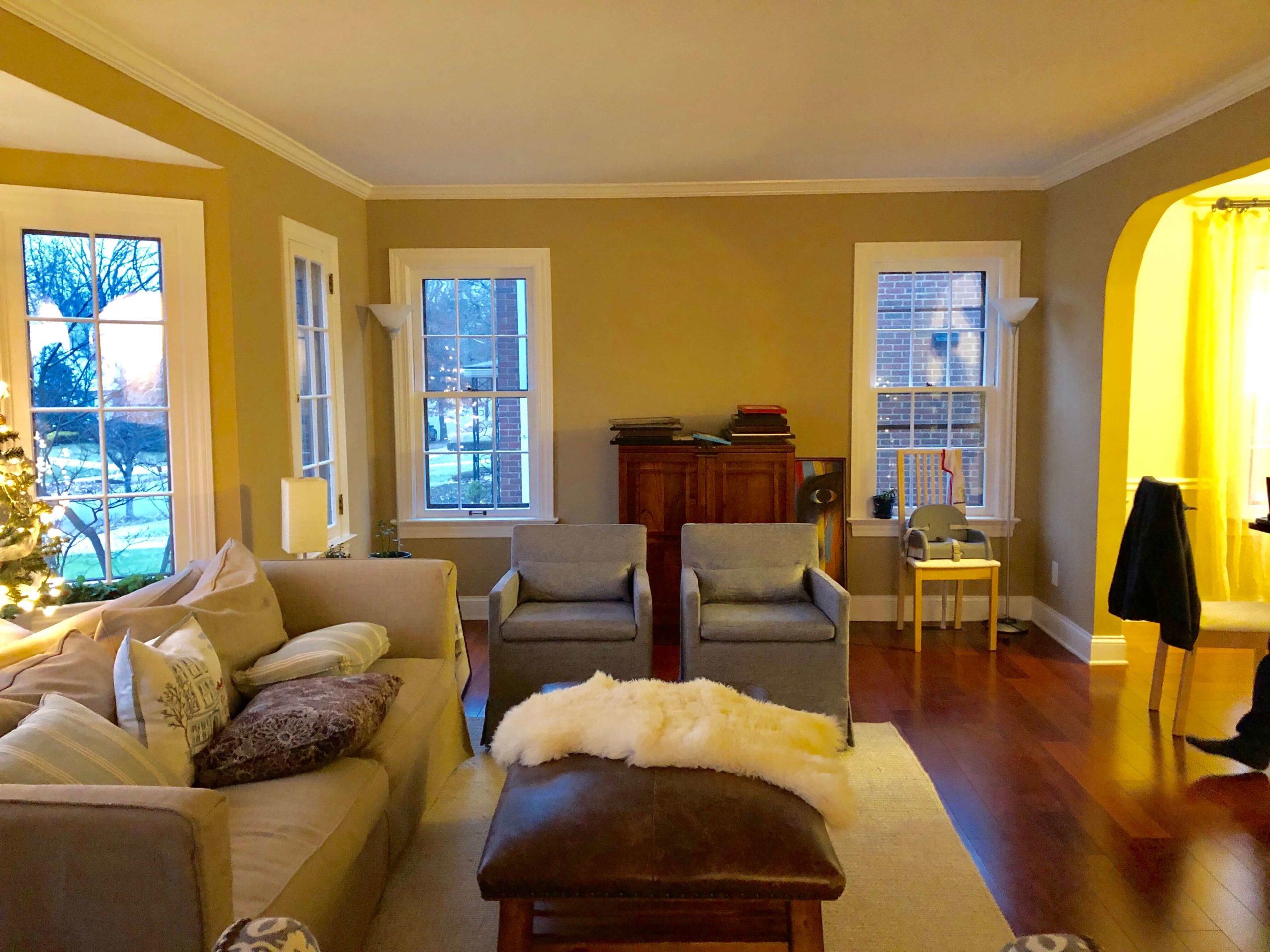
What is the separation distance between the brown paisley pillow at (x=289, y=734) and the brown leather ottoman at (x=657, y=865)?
47cm

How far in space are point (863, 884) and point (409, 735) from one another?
144 centimetres

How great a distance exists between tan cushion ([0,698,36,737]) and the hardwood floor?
2.29 metres

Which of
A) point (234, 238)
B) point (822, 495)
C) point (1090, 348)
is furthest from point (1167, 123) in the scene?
point (234, 238)

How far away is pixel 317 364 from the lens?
189 inches

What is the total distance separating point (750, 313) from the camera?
18.1 ft

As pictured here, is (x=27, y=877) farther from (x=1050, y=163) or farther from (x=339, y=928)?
(x=1050, y=163)

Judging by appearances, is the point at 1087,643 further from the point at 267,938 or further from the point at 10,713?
the point at 10,713

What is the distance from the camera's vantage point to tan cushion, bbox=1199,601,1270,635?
3732 millimetres

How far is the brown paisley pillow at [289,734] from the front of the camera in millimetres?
2250

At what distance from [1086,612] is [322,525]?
3.96m

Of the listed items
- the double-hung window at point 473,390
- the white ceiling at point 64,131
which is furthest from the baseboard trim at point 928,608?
the white ceiling at point 64,131

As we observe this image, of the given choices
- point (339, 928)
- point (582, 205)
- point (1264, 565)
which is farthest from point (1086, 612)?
point (339, 928)

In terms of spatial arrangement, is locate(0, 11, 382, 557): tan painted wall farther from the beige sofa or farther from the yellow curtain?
the yellow curtain

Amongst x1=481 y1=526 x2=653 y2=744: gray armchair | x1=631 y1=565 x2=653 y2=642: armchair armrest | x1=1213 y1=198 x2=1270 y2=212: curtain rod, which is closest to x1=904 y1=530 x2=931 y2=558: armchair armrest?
x1=481 y1=526 x2=653 y2=744: gray armchair
